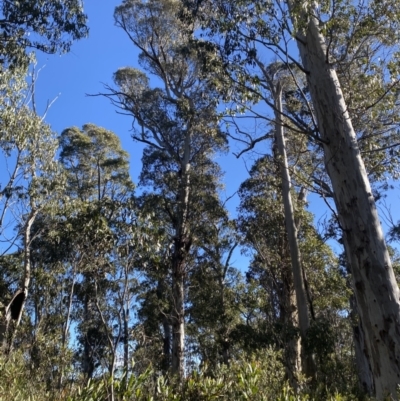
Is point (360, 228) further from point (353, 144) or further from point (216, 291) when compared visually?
point (216, 291)

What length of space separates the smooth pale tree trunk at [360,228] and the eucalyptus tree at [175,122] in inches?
287

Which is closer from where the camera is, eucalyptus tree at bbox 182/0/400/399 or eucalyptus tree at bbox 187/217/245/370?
eucalyptus tree at bbox 182/0/400/399

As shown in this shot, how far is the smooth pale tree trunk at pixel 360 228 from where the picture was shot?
350 centimetres

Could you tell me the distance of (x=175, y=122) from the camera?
46.8 feet

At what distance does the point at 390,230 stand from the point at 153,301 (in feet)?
25.4

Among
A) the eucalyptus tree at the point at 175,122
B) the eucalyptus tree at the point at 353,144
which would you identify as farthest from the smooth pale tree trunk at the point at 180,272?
the eucalyptus tree at the point at 353,144

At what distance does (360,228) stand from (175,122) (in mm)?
10899

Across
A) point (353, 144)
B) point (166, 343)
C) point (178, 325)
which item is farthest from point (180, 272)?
point (353, 144)

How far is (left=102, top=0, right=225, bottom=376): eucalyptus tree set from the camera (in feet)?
41.8

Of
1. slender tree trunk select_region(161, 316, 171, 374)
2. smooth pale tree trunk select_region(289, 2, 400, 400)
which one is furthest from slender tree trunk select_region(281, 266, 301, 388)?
smooth pale tree trunk select_region(289, 2, 400, 400)

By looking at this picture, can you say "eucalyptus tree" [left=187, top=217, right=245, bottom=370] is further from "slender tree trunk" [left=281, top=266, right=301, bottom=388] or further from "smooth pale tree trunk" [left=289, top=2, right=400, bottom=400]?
"smooth pale tree trunk" [left=289, top=2, right=400, bottom=400]

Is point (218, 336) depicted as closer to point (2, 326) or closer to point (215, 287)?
point (215, 287)

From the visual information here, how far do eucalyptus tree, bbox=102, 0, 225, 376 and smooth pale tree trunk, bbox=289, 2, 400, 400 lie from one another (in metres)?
7.30

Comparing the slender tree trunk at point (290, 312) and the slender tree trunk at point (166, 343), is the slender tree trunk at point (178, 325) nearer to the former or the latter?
the slender tree trunk at point (290, 312)
